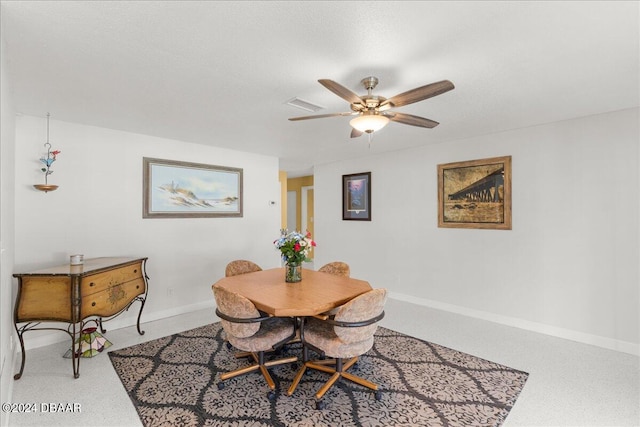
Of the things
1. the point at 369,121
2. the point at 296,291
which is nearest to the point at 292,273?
the point at 296,291

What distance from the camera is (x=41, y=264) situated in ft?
10.5

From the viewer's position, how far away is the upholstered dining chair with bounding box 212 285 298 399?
2252mm

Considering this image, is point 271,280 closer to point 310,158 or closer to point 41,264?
point 41,264

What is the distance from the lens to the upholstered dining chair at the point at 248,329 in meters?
2.25

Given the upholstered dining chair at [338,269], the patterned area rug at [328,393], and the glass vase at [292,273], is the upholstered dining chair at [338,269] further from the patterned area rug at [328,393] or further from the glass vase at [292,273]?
the patterned area rug at [328,393]

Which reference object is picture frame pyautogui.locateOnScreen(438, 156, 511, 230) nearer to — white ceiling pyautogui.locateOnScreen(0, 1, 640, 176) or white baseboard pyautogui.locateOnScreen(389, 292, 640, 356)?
white ceiling pyautogui.locateOnScreen(0, 1, 640, 176)

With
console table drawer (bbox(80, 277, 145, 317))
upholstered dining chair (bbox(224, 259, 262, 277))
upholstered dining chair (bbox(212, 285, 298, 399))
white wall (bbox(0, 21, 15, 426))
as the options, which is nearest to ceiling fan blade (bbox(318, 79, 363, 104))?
upholstered dining chair (bbox(212, 285, 298, 399))

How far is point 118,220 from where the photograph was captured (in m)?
3.69

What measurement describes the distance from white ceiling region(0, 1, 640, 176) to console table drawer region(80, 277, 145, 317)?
173 cm

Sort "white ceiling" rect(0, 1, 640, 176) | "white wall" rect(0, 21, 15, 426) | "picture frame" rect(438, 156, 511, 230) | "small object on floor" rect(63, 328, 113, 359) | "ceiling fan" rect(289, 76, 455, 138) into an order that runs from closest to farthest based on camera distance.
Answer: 1. "white ceiling" rect(0, 1, 640, 176)
2. "white wall" rect(0, 21, 15, 426)
3. "ceiling fan" rect(289, 76, 455, 138)
4. "small object on floor" rect(63, 328, 113, 359)
5. "picture frame" rect(438, 156, 511, 230)

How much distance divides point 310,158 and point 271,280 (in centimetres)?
309

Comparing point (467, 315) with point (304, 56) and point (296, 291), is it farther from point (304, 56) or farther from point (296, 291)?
point (304, 56)

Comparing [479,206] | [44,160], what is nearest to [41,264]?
[44,160]

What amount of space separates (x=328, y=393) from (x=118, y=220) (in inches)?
122
